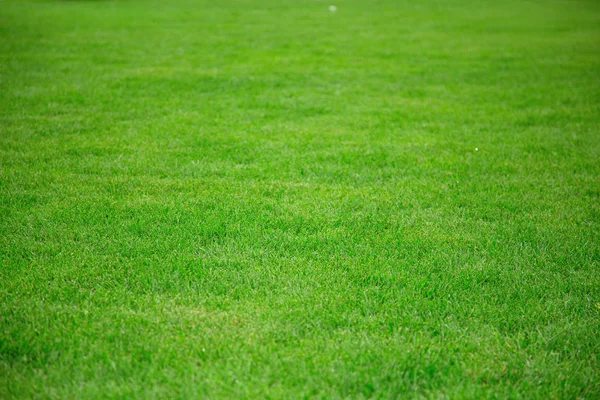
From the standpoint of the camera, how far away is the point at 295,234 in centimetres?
407

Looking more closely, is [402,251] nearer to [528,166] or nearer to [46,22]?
[528,166]

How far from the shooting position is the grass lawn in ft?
8.96

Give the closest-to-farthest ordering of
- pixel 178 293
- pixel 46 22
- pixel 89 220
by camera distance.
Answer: pixel 178 293 < pixel 89 220 < pixel 46 22

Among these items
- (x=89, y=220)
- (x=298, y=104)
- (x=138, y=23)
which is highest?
(x=138, y=23)

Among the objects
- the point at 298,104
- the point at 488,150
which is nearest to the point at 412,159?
the point at 488,150

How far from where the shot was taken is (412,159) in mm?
5723

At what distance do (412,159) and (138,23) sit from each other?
12198mm

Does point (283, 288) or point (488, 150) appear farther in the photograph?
point (488, 150)

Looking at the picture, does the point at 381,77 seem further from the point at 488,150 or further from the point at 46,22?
the point at 46,22

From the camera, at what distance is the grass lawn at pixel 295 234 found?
2.73 metres

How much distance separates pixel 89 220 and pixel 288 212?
5.01 ft

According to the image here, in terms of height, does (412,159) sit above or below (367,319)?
above

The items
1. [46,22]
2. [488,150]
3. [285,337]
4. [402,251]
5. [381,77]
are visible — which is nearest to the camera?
[285,337]

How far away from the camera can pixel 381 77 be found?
9.75 metres
